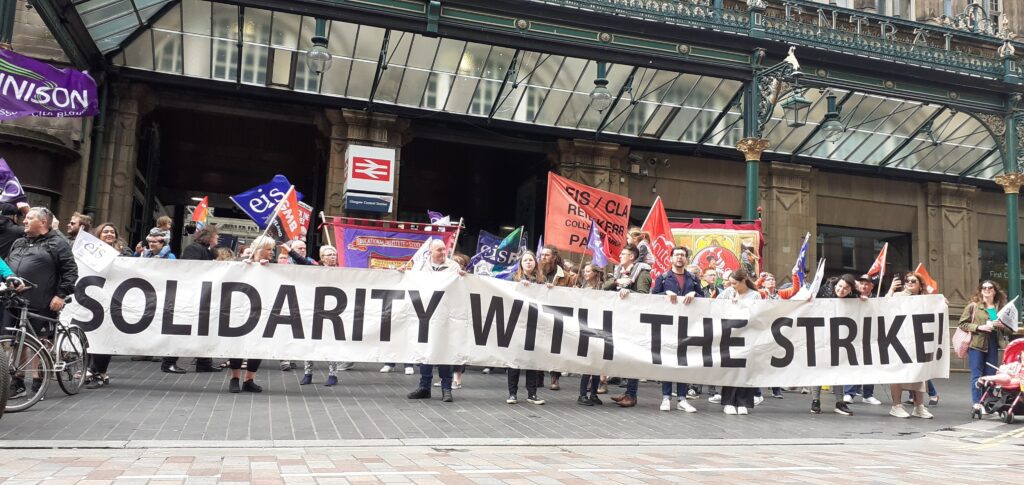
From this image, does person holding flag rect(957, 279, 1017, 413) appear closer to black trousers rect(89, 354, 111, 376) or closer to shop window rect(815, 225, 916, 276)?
black trousers rect(89, 354, 111, 376)

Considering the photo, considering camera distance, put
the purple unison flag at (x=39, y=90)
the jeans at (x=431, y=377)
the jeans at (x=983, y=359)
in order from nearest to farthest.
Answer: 1. the jeans at (x=431, y=377)
2. the purple unison flag at (x=39, y=90)
3. the jeans at (x=983, y=359)

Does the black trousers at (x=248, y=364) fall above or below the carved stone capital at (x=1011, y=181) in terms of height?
below

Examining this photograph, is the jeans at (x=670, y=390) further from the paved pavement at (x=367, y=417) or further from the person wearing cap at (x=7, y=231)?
the person wearing cap at (x=7, y=231)

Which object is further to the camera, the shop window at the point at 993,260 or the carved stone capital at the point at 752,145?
the shop window at the point at 993,260

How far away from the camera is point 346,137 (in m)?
18.2

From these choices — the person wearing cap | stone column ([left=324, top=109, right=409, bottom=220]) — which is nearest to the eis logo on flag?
stone column ([left=324, top=109, right=409, bottom=220])

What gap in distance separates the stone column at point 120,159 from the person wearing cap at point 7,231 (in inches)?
336

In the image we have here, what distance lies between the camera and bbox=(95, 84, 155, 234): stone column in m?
16.5

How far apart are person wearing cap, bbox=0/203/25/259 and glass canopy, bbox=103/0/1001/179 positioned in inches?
260

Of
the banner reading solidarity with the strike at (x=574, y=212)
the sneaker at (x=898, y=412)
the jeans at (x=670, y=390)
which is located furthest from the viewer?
the banner reading solidarity with the strike at (x=574, y=212)

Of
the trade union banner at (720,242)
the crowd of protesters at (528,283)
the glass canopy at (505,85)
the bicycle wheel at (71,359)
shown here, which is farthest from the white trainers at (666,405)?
the glass canopy at (505,85)

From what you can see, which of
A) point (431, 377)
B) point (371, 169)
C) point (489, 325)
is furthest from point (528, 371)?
point (371, 169)

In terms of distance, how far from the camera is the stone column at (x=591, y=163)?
19.8m

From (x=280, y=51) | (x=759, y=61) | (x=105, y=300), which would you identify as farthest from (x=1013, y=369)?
(x=280, y=51)
